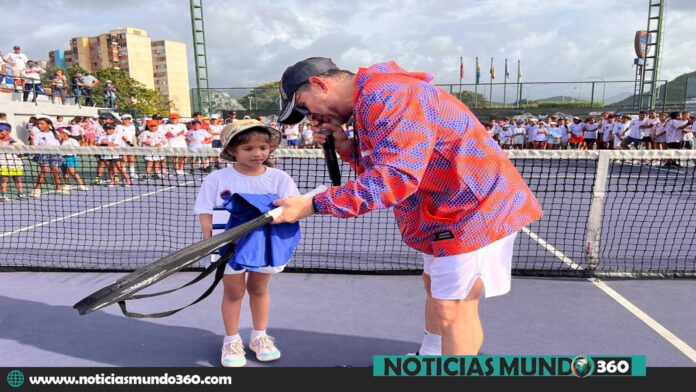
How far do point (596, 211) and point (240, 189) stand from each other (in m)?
3.55

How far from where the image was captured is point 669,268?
4.89 metres

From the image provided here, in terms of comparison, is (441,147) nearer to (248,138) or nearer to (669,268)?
(248,138)

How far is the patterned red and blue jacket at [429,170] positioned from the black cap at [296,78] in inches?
7.4

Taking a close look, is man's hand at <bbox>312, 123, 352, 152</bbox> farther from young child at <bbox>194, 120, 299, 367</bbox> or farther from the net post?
the net post

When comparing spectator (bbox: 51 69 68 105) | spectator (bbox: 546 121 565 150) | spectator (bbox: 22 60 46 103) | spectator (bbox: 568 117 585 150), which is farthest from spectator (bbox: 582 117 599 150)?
spectator (bbox: 51 69 68 105)

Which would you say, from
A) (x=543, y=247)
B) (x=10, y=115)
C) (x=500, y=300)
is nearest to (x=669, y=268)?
(x=543, y=247)

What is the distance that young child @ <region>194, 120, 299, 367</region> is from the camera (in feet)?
9.20

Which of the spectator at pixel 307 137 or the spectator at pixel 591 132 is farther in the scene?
the spectator at pixel 307 137

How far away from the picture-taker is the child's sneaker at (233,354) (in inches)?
117

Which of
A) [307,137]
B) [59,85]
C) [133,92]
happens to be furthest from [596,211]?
[133,92]

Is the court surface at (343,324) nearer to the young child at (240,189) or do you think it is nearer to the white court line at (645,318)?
the white court line at (645,318)

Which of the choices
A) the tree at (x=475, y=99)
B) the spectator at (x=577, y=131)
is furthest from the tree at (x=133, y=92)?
the spectator at (x=577, y=131)

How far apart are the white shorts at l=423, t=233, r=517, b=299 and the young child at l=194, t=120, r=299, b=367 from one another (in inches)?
43.1

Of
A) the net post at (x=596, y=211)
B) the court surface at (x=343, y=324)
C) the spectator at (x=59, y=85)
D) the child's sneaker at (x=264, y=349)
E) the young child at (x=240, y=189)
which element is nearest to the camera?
the young child at (x=240, y=189)
